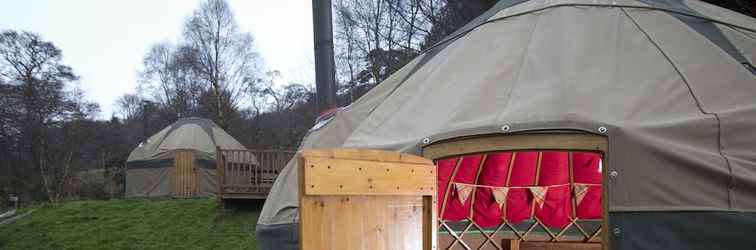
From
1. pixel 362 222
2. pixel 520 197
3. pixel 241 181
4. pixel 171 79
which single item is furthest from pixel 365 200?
pixel 171 79

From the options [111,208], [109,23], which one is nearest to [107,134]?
[109,23]

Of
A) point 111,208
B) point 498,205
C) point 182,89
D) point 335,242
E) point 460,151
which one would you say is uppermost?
point 182,89

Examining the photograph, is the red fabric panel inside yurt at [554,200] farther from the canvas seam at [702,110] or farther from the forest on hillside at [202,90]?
the forest on hillside at [202,90]

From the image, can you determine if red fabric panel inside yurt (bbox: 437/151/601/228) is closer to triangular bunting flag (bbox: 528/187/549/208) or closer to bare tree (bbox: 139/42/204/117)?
triangular bunting flag (bbox: 528/187/549/208)

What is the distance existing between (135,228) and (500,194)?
6.90m

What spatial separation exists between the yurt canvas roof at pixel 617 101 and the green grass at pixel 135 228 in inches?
196

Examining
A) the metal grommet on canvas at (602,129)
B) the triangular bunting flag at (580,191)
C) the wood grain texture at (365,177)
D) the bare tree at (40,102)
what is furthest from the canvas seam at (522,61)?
the bare tree at (40,102)

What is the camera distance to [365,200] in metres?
2.03

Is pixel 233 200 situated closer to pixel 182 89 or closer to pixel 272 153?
pixel 272 153

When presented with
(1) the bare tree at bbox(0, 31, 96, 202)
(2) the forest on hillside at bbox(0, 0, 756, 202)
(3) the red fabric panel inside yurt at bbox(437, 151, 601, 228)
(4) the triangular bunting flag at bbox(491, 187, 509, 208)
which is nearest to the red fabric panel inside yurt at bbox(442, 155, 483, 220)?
(3) the red fabric panel inside yurt at bbox(437, 151, 601, 228)

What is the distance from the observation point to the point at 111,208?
11883 millimetres

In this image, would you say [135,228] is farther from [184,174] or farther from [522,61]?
[522,61]

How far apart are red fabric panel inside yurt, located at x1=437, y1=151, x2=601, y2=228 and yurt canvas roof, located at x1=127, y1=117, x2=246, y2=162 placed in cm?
967

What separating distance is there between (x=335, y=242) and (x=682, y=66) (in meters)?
2.40
